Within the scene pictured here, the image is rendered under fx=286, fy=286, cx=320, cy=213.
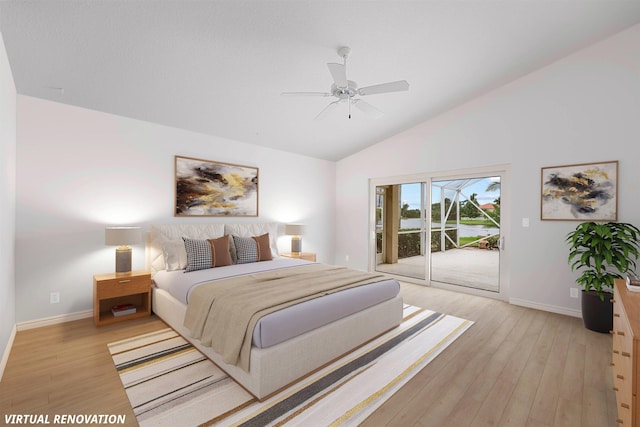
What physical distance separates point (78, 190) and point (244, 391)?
308 centimetres

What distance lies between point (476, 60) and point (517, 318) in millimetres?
3279

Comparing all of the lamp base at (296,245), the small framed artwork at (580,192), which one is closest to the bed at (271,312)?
the lamp base at (296,245)

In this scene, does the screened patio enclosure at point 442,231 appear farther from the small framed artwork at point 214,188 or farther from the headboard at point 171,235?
the headboard at point 171,235

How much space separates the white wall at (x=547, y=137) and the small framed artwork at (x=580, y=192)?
7cm

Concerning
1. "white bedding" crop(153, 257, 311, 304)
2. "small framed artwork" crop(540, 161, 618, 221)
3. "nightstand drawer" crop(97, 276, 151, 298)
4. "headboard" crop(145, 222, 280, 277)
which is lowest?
"nightstand drawer" crop(97, 276, 151, 298)

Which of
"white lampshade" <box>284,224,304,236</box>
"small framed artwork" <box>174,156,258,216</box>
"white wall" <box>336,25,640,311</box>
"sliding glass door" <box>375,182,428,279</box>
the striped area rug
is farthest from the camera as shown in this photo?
"sliding glass door" <box>375,182,428,279</box>

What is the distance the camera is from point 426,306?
13.3 feet

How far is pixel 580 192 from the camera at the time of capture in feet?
12.1

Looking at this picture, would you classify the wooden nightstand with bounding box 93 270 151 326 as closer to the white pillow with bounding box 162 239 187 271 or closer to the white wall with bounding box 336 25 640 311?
the white pillow with bounding box 162 239 187 271

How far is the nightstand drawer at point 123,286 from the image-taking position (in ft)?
10.5

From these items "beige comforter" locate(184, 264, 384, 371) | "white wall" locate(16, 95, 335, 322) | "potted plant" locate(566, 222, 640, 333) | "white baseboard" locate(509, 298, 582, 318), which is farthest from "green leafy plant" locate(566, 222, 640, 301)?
"white wall" locate(16, 95, 335, 322)

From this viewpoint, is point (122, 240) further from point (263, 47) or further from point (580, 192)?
point (580, 192)

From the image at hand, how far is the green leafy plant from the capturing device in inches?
123

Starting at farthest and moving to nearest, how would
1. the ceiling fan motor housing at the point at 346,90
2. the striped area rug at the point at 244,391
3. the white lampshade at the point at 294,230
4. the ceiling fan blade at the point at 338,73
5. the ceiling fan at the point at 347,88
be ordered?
the white lampshade at the point at 294,230
the ceiling fan motor housing at the point at 346,90
the ceiling fan at the point at 347,88
the ceiling fan blade at the point at 338,73
the striped area rug at the point at 244,391
